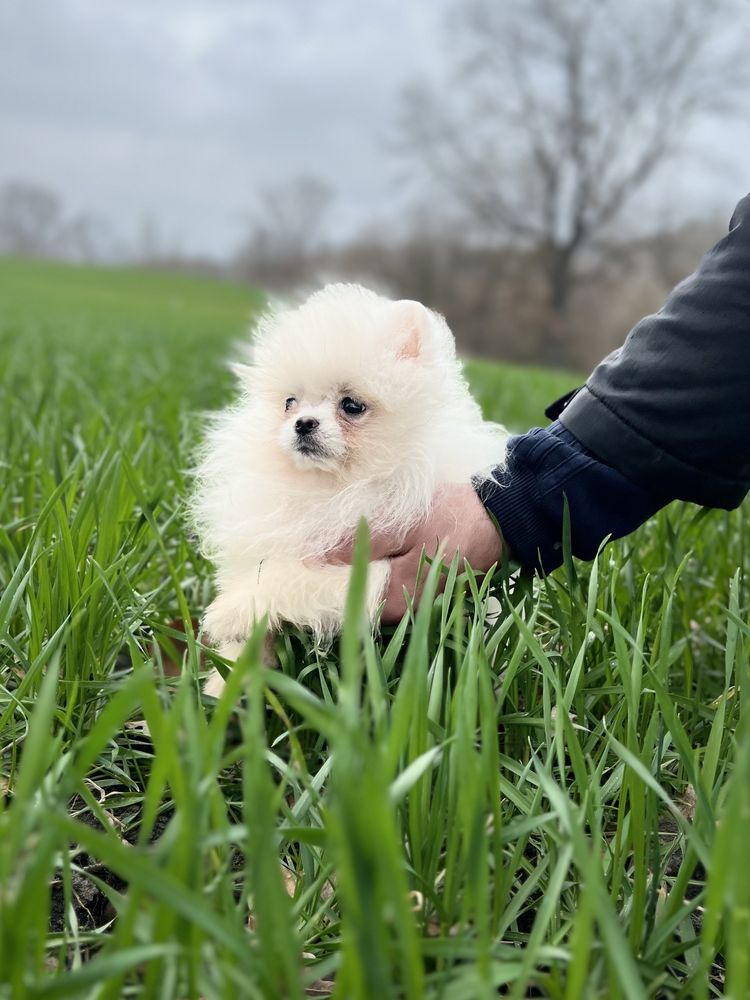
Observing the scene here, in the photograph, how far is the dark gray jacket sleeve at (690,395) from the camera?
4.50 feet

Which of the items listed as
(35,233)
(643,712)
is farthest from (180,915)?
(35,233)

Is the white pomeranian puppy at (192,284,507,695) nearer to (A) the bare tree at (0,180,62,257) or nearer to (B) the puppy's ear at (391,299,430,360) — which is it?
(B) the puppy's ear at (391,299,430,360)

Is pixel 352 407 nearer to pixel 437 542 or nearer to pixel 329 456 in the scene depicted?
pixel 329 456

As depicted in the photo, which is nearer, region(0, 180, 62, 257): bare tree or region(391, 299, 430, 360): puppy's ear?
region(391, 299, 430, 360): puppy's ear

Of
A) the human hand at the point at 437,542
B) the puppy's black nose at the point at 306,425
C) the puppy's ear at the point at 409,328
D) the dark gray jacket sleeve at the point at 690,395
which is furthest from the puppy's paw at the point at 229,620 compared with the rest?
the dark gray jacket sleeve at the point at 690,395

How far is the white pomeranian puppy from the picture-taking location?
1244mm

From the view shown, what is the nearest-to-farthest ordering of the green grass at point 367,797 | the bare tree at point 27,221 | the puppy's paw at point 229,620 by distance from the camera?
1. the green grass at point 367,797
2. the puppy's paw at point 229,620
3. the bare tree at point 27,221

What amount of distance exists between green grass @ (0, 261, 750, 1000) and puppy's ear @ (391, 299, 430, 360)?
36 cm

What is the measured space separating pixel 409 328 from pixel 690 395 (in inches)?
18.0

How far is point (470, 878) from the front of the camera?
0.75 meters

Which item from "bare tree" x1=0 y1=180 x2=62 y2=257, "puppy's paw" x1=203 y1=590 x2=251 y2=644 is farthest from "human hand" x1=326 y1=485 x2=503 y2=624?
"bare tree" x1=0 y1=180 x2=62 y2=257

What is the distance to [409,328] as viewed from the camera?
1.32 metres

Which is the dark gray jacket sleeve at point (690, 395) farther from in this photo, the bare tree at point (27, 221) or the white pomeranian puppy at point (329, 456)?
the bare tree at point (27, 221)

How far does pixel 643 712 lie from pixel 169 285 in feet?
120
